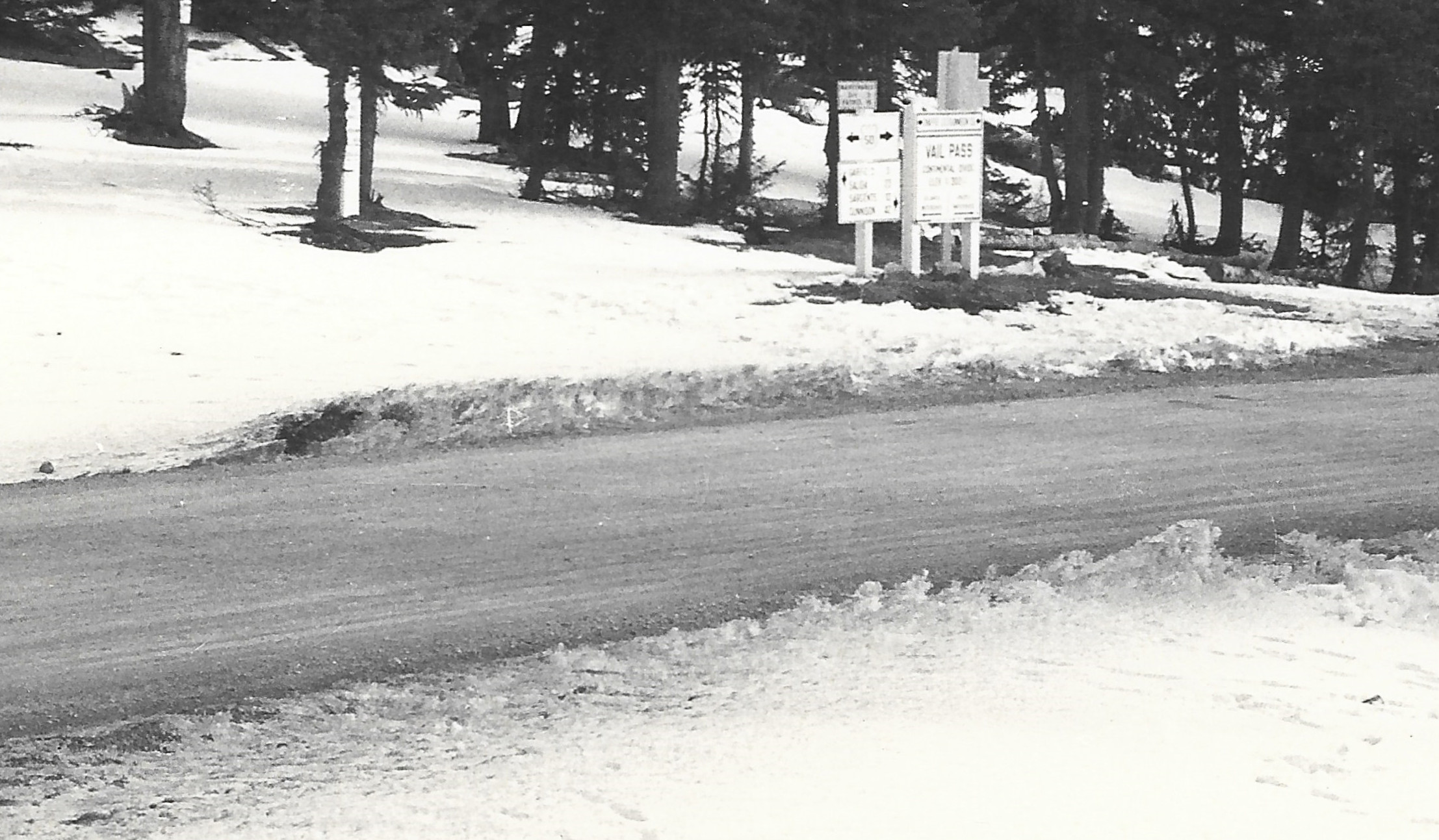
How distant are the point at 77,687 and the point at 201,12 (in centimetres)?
4053

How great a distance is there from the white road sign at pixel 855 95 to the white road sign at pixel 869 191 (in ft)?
2.02

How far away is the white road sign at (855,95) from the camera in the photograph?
1761 centimetres

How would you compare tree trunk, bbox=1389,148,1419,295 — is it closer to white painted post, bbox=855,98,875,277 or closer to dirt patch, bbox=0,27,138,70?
white painted post, bbox=855,98,875,277

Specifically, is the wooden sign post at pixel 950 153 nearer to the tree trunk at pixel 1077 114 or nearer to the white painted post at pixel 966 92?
the white painted post at pixel 966 92

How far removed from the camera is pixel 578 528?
257 inches

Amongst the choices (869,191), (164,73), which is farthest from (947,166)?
(164,73)

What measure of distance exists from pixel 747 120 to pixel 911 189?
1747 cm

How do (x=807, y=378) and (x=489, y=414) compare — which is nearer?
(x=489, y=414)

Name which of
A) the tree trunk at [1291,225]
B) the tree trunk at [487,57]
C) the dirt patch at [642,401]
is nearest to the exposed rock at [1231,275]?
the tree trunk at [1291,225]

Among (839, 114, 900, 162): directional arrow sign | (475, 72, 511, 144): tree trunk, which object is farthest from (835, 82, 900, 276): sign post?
(475, 72, 511, 144): tree trunk

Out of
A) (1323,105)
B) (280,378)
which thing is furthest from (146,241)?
(1323,105)

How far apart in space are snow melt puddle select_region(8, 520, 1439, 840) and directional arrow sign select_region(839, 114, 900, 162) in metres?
12.5

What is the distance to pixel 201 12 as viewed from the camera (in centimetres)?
4203

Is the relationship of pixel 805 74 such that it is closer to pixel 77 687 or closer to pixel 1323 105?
pixel 1323 105
